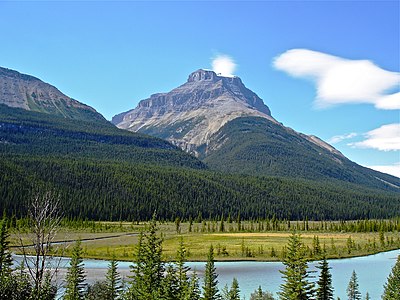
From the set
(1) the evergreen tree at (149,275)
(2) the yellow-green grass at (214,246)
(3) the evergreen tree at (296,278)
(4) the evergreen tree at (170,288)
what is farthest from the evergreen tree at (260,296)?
(2) the yellow-green grass at (214,246)

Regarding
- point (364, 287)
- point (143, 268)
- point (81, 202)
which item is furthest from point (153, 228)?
point (81, 202)

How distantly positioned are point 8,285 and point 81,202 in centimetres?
16489

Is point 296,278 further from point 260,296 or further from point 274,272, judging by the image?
point 274,272

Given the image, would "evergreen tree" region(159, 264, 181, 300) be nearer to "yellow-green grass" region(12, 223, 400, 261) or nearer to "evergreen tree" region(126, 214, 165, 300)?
"evergreen tree" region(126, 214, 165, 300)

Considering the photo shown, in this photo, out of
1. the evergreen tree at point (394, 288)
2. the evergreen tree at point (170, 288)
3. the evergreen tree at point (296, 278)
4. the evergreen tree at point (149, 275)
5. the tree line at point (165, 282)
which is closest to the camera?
the tree line at point (165, 282)

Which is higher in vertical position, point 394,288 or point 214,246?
point 214,246

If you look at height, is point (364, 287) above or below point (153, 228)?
below

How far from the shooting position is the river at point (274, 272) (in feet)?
235

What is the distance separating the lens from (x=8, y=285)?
106ft

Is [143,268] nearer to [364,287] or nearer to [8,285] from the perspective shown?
[8,285]

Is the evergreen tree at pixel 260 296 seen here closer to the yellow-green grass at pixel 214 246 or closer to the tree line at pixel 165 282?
the tree line at pixel 165 282

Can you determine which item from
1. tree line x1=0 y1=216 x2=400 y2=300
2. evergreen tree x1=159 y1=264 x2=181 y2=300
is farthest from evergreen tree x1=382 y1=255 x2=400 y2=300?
evergreen tree x1=159 y1=264 x2=181 y2=300

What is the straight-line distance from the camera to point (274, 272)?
8669 centimetres

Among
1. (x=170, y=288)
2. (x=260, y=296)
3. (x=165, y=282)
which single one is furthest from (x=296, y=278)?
(x=165, y=282)
